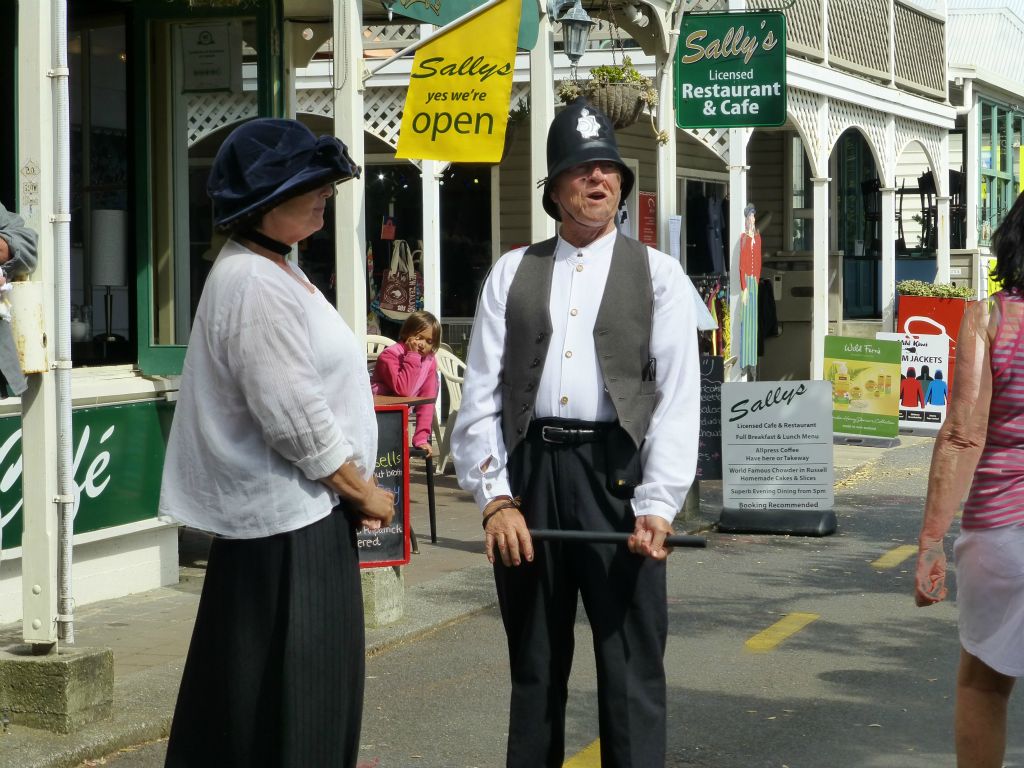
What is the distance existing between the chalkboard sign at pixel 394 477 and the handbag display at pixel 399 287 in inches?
443

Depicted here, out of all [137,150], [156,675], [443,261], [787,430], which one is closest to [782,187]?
[443,261]

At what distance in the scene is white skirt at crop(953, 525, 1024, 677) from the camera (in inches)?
154

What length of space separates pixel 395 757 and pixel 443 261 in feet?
48.8

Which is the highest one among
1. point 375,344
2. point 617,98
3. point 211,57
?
point 617,98

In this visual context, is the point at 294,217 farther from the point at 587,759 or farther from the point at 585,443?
the point at 587,759

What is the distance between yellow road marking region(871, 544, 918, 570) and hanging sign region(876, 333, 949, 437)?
7.18 meters

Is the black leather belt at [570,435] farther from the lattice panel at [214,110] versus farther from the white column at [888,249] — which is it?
the white column at [888,249]

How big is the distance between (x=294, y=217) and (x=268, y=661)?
1.00 metres

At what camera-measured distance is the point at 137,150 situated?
28.2 feet

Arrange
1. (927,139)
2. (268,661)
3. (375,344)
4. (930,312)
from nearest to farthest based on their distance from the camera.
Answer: (268,661) → (375,344) → (930,312) → (927,139)

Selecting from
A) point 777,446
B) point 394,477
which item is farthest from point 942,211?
point 394,477

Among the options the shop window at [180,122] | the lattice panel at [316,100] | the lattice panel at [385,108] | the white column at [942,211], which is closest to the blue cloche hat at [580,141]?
the shop window at [180,122]

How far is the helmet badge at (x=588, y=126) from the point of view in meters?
4.03

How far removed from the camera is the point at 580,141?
4027 mm
